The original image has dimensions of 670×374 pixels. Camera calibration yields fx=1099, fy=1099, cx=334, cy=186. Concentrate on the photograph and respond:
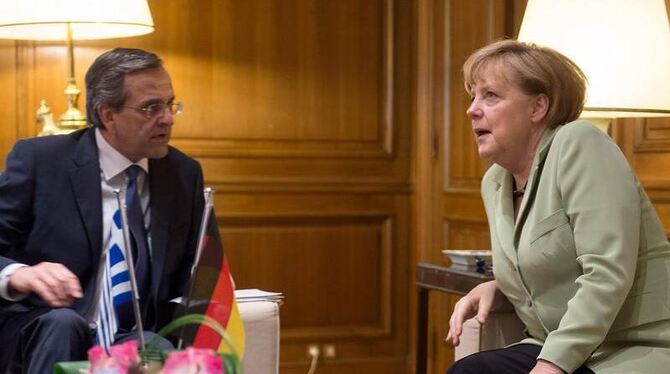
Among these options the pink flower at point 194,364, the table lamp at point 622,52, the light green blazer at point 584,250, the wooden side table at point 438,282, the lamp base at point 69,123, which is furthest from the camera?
the lamp base at point 69,123

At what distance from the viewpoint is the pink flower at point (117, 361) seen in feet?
4.25

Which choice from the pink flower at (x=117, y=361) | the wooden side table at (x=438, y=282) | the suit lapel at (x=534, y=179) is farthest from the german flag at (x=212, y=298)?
the wooden side table at (x=438, y=282)

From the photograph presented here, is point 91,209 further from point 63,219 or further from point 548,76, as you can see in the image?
point 548,76

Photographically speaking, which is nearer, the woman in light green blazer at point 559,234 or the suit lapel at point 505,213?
the woman in light green blazer at point 559,234

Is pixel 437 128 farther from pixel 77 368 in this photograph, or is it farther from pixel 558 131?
pixel 77 368

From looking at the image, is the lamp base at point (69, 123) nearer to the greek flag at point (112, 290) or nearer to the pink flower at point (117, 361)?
the greek flag at point (112, 290)

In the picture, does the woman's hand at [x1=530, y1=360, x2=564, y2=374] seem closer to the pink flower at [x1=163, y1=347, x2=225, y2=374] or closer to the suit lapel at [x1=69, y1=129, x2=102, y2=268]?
the pink flower at [x1=163, y1=347, x2=225, y2=374]

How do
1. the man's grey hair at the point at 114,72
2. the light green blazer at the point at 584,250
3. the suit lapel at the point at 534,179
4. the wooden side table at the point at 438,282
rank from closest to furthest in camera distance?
1. the light green blazer at the point at 584,250
2. the suit lapel at the point at 534,179
3. the man's grey hair at the point at 114,72
4. the wooden side table at the point at 438,282

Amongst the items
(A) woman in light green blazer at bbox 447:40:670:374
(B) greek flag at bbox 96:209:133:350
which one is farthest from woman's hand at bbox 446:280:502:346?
(B) greek flag at bbox 96:209:133:350

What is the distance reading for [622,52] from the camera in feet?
8.77

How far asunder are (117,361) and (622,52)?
1758 millimetres

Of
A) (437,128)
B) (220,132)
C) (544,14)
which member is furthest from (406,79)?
(544,14)

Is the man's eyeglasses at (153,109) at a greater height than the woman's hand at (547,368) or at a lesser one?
greater

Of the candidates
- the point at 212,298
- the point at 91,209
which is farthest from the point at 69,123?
the point at 212,298
